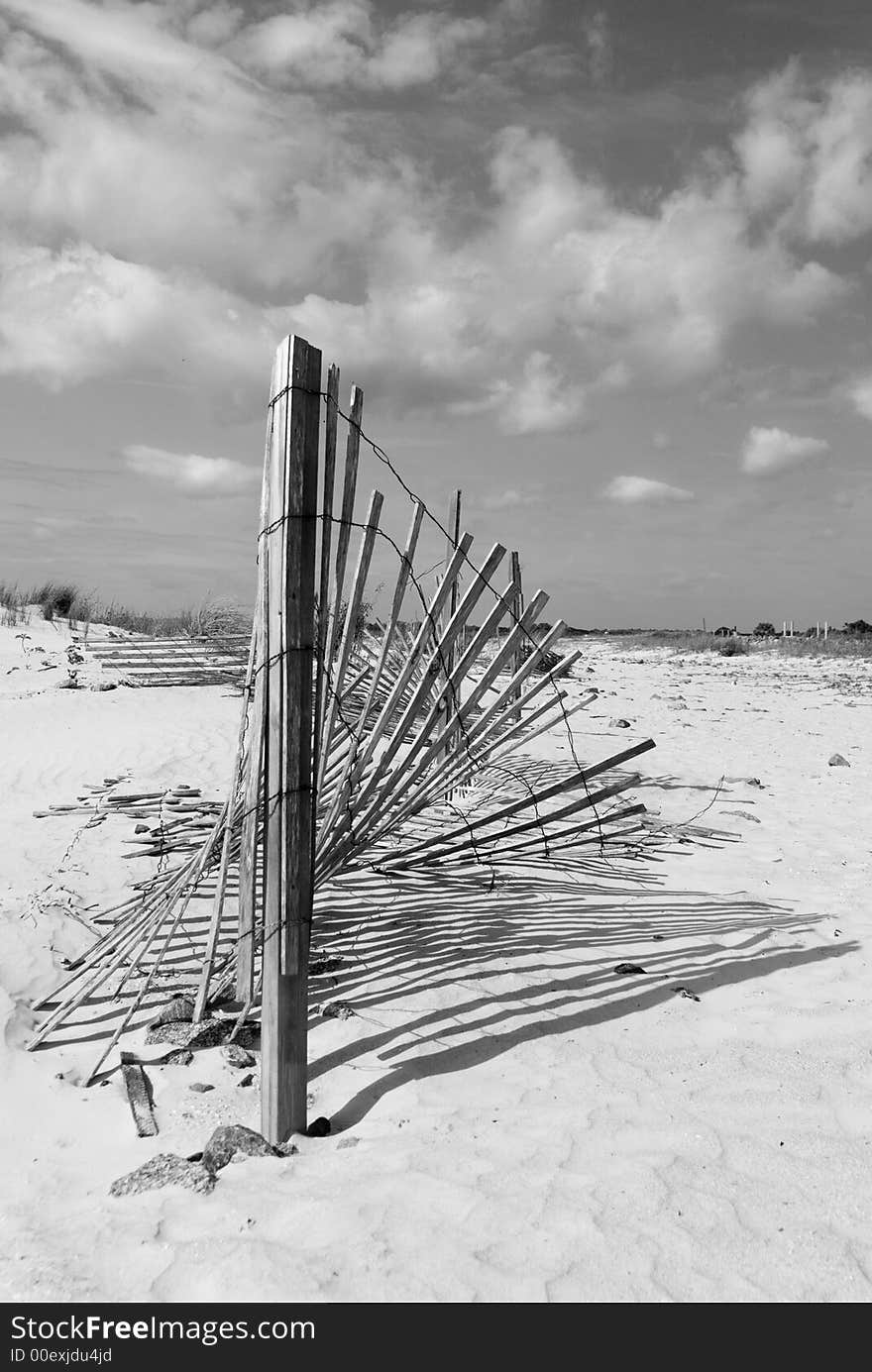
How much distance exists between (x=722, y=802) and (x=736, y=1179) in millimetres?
4628

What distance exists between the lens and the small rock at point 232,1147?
215 centimetres

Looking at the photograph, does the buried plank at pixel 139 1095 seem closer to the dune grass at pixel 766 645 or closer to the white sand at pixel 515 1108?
the white sand at pixel 515 1108

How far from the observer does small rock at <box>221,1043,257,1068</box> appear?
8.86 feet

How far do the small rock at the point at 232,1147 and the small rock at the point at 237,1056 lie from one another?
18.0 inches

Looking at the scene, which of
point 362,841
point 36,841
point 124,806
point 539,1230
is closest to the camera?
point 539,1230

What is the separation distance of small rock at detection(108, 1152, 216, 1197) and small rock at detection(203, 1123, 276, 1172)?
0.10 ft

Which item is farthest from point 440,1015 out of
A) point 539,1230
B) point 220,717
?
point 220,717

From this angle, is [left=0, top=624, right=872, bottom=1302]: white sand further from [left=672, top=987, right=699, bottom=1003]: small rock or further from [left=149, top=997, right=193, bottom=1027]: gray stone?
[left=149, top=997, right=193, bottom=1027]: gray stone

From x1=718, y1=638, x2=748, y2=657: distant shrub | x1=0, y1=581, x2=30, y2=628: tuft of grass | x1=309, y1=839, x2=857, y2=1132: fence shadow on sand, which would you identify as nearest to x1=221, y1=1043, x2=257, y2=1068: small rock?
x1=309, y1=839, x2=857, y2=1132: fence shadow on sand

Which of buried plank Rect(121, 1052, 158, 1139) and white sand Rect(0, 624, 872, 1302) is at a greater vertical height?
white sand Rect(0, 624, 872, 1302)

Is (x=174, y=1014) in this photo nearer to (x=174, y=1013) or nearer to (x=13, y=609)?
(x=174, y=1013)

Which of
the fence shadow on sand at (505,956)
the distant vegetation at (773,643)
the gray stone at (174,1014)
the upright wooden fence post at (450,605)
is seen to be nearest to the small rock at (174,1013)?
the gray stone at (174,1014)

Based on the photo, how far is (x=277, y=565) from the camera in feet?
7.70

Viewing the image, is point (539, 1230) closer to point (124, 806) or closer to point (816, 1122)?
point (816, 1122)
